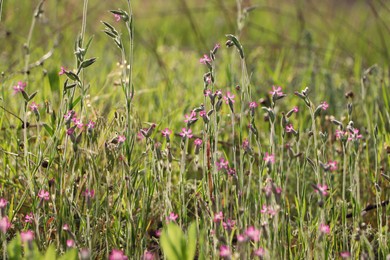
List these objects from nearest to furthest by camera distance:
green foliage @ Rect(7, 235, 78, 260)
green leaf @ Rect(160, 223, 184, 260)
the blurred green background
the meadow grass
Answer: green foliage @ Rect(7, 235, 78, 260) < green leaf @ Rect(160, 223, 184, 260) < the meadow grass < the blurred green background

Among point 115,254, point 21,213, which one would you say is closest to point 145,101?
point 21,213

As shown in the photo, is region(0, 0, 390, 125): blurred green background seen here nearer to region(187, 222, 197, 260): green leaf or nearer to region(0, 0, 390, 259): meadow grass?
region(0, 0, 390, 259): meadow grass

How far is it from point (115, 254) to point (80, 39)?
779 mm

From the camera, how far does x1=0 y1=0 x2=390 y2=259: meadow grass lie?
1776 millimetres

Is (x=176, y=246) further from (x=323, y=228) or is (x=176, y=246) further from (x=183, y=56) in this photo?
(x=183, y=56)

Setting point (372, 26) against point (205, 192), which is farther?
point (372, 26)

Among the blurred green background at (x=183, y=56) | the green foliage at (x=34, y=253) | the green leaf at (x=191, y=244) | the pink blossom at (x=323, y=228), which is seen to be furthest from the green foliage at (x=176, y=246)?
Answer: the blurred green background at (x=183, y=56)

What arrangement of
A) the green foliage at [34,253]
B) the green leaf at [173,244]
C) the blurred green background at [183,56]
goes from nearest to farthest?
1. the green foliage at [34,253]
2. the green leaf at [173,244]
3. the blurred green background at [183,56]

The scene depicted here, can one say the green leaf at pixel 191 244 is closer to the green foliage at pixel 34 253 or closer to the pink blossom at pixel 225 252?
the pink blossom at pixel 225 252

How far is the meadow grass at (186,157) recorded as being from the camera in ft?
5.83

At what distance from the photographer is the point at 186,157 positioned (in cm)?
262

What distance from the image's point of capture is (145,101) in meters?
3.39

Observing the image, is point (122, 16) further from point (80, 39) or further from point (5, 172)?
point (5, 172)

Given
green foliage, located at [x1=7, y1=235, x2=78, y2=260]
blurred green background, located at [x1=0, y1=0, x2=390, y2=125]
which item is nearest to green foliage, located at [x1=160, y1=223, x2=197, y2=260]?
green foliage, located at [x1=7, y1=235, x2=78, y2=260]
